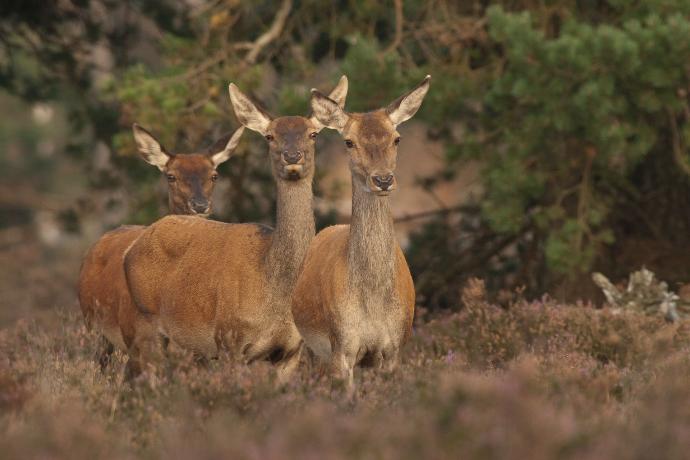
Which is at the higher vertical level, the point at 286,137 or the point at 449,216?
the point at 286,137

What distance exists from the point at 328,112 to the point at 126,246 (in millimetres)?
2525

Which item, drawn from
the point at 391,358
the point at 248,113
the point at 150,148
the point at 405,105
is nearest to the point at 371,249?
the point at 391,358

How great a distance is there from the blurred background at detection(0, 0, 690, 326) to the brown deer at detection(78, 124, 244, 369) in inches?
32.6

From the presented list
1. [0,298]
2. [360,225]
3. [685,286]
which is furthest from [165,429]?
[0,298]

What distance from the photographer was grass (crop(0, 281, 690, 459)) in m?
4.89

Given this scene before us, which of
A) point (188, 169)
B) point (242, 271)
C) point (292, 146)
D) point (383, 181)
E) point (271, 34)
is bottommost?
point (242, 271)

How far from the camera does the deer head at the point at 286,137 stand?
28.9 feet

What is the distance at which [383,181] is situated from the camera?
786 centimetres

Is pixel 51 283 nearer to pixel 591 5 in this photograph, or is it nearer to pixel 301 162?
pixel 591 5

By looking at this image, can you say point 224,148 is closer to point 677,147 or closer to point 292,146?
point 292,146

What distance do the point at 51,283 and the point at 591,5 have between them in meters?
12.0

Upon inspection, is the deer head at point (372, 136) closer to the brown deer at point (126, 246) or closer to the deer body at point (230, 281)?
the deer body at point (230, 281)

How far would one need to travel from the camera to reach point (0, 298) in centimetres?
2070

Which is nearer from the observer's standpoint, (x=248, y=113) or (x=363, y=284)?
(x=363, y=284)
